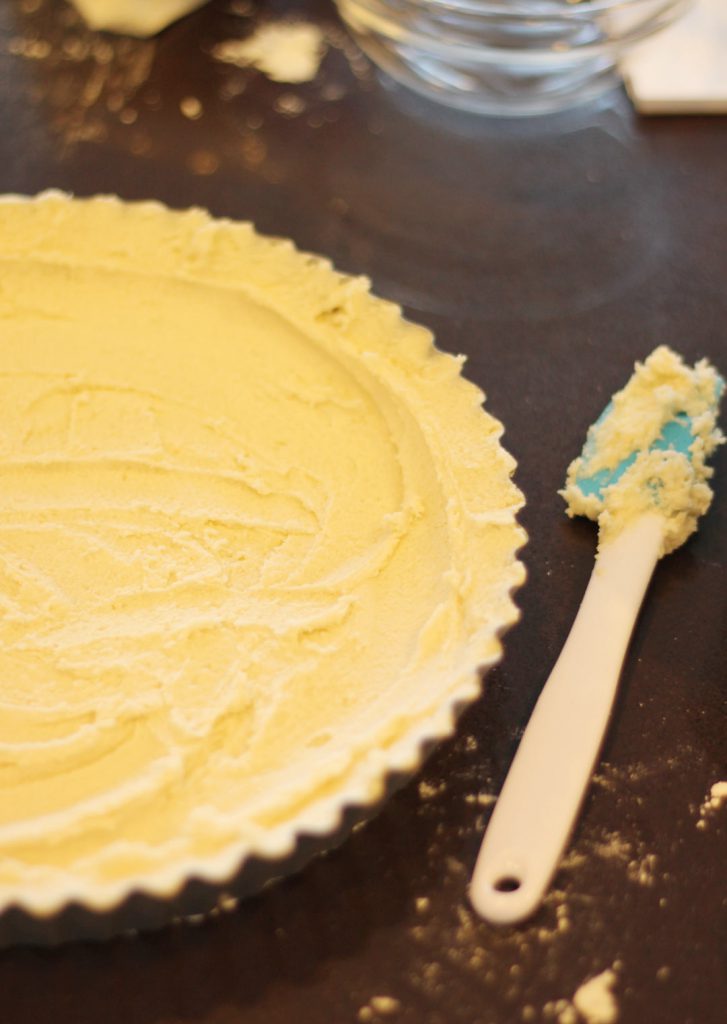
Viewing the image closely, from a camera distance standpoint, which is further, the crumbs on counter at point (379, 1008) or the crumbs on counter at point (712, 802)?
the crumbs on counter at point (712, 802)

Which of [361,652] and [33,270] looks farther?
[33,270]

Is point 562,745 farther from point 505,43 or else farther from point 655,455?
point 505,43

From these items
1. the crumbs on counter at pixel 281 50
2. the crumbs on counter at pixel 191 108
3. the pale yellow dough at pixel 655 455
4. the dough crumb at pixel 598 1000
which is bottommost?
the crumbs on counter at pixel 191 108

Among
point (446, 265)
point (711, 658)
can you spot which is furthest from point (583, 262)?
point (711, 658)

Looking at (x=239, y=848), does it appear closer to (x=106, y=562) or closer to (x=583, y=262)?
(x=106, y=562)

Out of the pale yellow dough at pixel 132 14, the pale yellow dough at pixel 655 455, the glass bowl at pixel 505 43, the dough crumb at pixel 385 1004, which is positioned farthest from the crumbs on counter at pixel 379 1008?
the pale yellow dough at pixel 132 14

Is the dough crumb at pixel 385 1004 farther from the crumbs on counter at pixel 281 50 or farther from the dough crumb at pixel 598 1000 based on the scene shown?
the crumbs on counter at pixel 281 50

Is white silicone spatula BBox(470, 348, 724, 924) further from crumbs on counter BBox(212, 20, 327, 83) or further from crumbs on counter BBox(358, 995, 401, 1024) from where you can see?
crumbs on counter BBox(212, 20, 327, 83)
